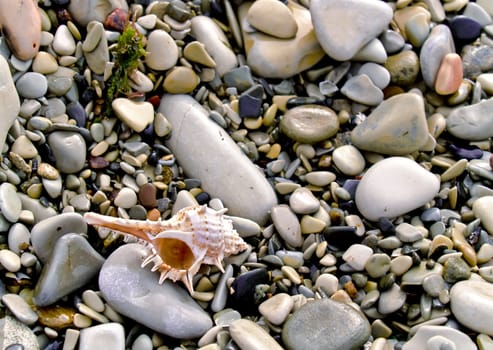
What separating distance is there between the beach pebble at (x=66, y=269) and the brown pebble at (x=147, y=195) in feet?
1.19

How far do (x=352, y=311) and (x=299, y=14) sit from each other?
1.68 meters

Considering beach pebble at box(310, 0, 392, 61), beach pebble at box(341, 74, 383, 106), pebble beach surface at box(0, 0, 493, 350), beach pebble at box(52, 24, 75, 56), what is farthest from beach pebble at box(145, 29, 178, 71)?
beach pebble at box(341, 74, 383, 106)

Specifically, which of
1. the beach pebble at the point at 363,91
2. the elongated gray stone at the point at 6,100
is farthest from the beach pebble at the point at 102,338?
the beach pebble at the point at 363,91

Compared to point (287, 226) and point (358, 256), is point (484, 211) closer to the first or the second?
point (358, 256)

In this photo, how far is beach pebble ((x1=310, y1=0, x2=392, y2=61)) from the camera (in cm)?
342

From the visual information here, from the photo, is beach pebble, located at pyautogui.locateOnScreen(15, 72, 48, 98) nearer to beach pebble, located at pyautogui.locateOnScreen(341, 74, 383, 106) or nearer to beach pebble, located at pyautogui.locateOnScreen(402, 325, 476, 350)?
beach pebble, located at pyautogui.locateOnScreen(341, 74, 383, 106)

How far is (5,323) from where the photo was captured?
2.65 m

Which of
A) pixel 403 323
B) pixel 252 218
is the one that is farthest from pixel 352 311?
pixel 252 218

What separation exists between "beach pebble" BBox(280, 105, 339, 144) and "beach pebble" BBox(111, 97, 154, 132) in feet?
2.21

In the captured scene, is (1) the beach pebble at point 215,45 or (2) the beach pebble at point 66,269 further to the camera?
(1) the beach pebble at point 215,45

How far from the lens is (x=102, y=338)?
269 centimetres

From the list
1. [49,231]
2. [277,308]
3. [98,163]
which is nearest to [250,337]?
[277,308]

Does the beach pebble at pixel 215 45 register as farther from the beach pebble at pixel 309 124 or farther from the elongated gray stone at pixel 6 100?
the elongated gray stone at pixel 6 100

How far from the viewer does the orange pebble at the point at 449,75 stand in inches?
137
